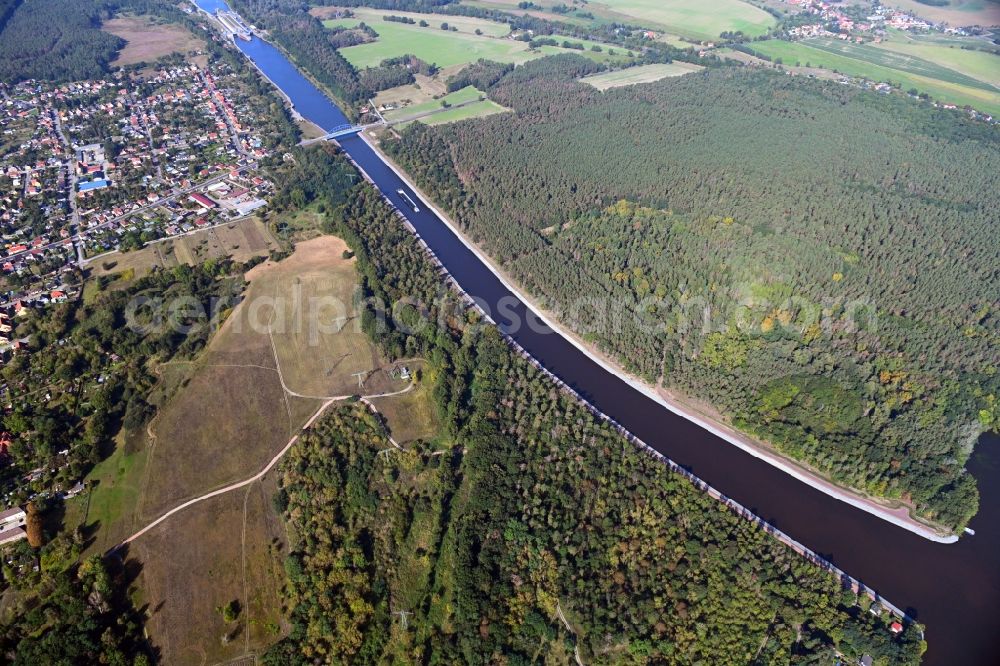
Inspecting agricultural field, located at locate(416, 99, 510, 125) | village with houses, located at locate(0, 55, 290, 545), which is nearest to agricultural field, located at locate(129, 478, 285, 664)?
village with houses, located at locate(0, 55, 290, 545)

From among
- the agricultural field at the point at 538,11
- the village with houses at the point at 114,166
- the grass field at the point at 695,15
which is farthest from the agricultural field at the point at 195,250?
the grass field at the point at 695,15

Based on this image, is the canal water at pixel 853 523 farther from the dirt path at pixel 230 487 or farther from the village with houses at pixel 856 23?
the village with houses at pixel 856 23

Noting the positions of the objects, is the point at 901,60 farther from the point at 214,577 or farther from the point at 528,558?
the point at 214,577

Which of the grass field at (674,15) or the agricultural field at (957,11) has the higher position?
the agricultural field at (957,11)

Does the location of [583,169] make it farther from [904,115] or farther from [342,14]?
[342,14]

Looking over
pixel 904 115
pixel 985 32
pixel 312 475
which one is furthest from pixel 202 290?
pixel 985 32

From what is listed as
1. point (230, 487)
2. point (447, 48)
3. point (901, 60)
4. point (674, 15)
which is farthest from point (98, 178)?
point (901, 60)

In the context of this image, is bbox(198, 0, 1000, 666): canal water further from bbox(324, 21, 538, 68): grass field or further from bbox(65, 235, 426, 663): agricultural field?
bbox(324, 21, 538, 68): grass field
